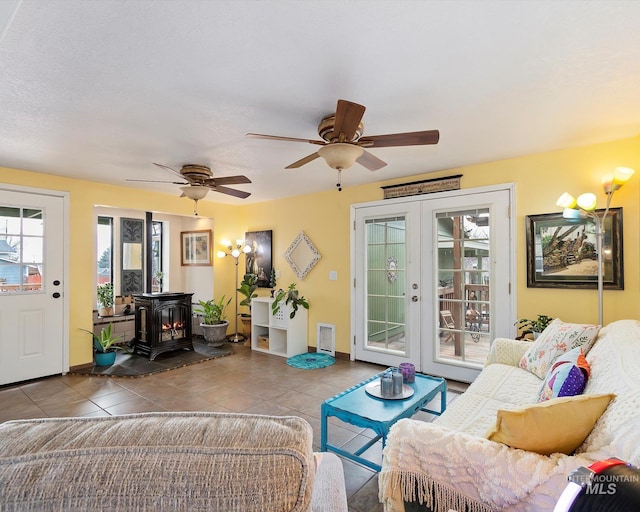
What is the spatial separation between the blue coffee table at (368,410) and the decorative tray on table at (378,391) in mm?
19

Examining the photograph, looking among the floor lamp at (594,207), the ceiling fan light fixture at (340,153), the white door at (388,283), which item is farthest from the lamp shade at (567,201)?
the ceiling fan light fixture at (340,153)

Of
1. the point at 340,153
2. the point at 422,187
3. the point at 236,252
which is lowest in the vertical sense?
the point at 236,252

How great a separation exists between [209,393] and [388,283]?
239cm

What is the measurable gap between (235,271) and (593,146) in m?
5.09

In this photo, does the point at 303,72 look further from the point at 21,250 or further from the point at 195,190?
the point at 21,250

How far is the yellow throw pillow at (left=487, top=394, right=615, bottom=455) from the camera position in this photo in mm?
1188

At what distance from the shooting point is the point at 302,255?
16.8ft

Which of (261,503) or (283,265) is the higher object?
(283,265)

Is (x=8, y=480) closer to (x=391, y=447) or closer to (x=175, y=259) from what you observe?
(x=391, y=447)

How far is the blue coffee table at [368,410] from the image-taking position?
193 cm

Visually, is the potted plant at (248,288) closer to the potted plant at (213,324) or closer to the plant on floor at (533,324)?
the potted plant at (213,324)

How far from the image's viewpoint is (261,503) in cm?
61

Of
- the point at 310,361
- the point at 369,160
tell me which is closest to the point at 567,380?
the point at 369,160

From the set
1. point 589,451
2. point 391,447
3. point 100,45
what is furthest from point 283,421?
point 100,45
